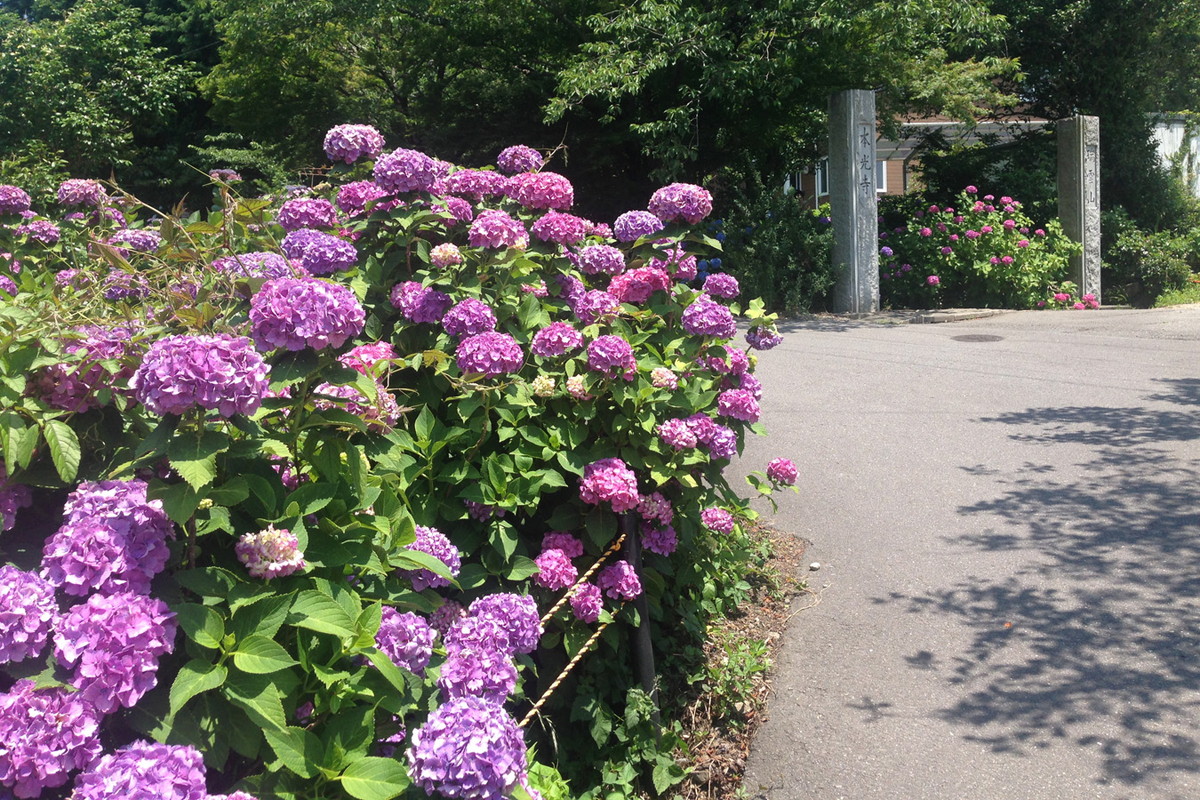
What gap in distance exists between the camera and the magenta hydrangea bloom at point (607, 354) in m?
3.24

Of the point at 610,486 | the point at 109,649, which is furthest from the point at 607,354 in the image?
the point at 109,649

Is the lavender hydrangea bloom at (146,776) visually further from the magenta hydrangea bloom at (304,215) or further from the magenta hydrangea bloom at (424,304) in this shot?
the magenta hydrangea bloom at (304,215)

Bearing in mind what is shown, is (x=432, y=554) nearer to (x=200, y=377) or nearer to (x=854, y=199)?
(x=200, y=377)

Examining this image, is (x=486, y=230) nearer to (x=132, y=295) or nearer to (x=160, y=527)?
(x=132, y=295)

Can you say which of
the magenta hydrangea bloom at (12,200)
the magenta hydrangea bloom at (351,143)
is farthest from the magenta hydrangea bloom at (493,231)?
the magenta hydrangea bloom at (12,200)

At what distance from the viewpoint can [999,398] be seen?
899 cm

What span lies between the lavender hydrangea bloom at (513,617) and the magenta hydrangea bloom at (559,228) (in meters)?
1.66

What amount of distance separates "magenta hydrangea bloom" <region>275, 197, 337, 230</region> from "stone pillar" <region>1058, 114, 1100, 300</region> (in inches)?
606

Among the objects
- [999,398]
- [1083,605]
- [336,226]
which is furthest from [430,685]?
[999,398]

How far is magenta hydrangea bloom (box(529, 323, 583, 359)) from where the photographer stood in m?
3.26

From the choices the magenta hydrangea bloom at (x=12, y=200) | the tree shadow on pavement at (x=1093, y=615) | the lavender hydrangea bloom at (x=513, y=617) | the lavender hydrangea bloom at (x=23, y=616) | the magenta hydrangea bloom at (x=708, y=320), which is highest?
the magenta hydrangea bloom at (x=12, y=200)

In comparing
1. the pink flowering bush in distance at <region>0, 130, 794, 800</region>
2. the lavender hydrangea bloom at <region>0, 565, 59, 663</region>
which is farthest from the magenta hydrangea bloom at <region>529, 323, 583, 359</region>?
the lavender hydrangea bloom at <region>0, 565, 59, 663</region>

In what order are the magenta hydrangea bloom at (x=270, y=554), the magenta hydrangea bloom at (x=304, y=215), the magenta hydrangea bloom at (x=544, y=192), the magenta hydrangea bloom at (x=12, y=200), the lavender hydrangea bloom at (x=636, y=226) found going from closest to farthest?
the magenta hydrangea bloom at (x=270, y=554) → the magenta hydrangea bloom at (x=304, y=215) → the magenta hydrangea bloom at (x=544, y=192) → the lavender hydrangea bloom at (x=636, y=226) → the magenta hydrangea bloom at (x=12, y=200)

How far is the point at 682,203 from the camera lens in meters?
4.14
